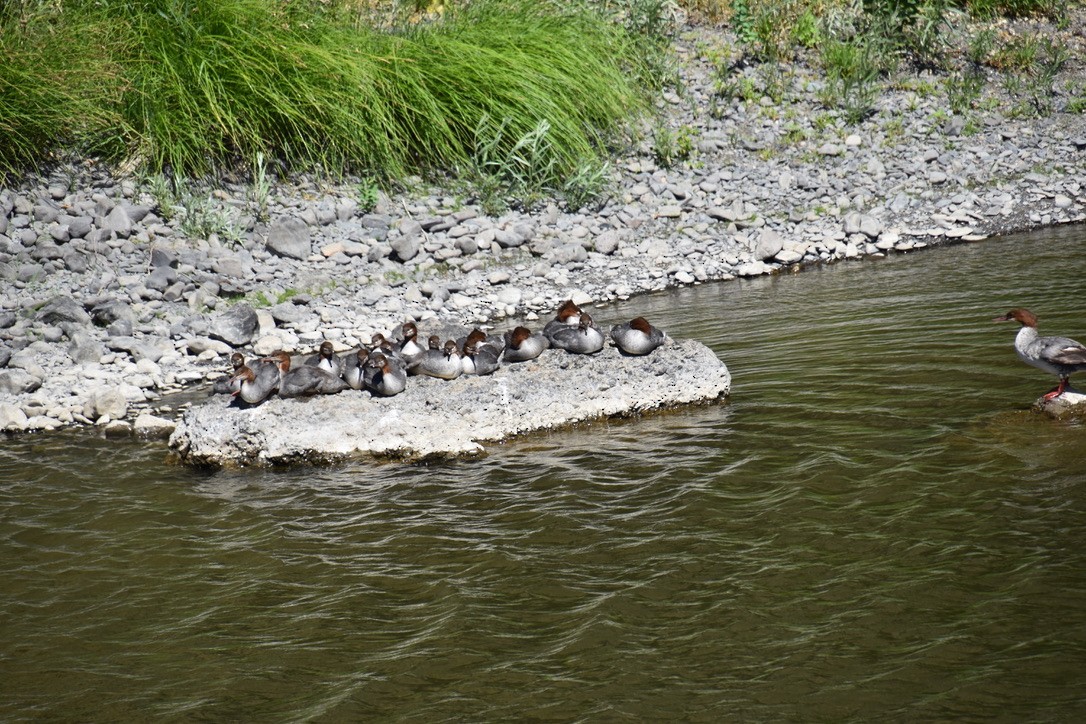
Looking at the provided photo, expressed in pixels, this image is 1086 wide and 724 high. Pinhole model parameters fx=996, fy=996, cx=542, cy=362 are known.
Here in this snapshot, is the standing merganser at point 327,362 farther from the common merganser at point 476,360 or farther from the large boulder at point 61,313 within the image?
the large boulder at point 61,313

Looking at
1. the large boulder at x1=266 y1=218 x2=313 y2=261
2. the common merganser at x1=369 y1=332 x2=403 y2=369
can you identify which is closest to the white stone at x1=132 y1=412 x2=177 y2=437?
the common merganser at x1=369 y1=332 x2=403 y2=369

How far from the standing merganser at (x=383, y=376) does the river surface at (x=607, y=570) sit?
61 centimetres

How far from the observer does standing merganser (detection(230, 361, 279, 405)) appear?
7.36m

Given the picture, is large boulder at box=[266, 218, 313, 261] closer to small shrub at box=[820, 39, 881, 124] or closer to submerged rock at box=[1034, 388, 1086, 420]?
submerged rock at box=[1034, 388, 1086, 420]

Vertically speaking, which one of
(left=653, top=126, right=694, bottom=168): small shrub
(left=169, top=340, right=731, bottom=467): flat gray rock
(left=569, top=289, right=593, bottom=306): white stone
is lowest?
(left=169, top=340, right=731, bottom=467): flat gray rock

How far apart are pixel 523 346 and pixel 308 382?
66.5 inches

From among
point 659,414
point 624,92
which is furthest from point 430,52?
point 659,414

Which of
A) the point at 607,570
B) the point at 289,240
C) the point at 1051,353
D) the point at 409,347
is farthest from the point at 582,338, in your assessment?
the point at 289,240

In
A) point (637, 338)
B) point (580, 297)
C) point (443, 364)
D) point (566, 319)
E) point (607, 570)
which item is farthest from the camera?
point (580, 297)

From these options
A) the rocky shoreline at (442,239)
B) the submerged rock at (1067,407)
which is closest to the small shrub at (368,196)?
the rocky shoreline at (442,239)

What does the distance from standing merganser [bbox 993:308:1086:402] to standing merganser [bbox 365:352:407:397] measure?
444 centimetres

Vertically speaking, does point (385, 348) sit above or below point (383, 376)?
above

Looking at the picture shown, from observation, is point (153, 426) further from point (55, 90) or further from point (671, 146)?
point (671, 146)

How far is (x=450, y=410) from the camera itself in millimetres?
7355
